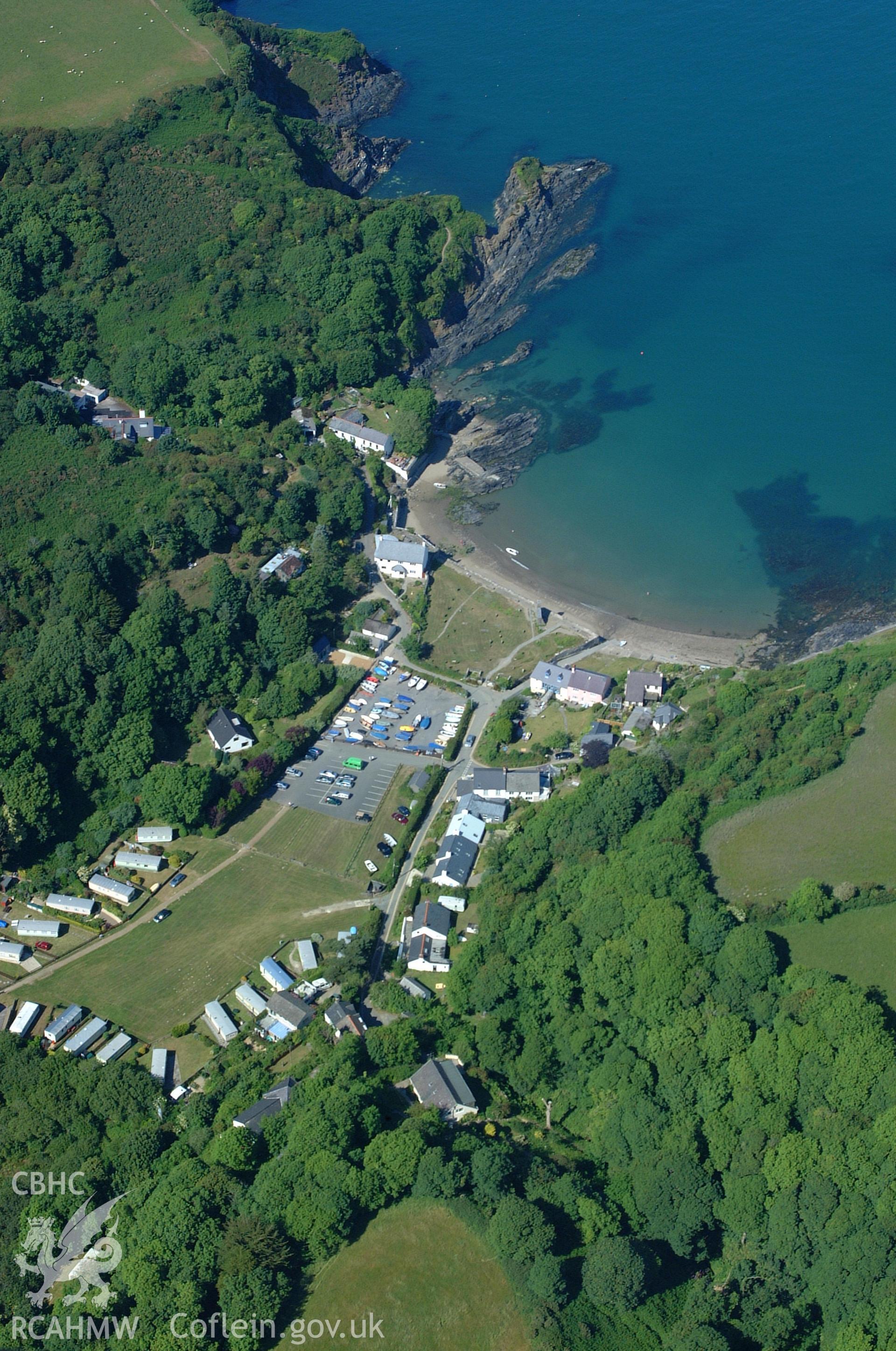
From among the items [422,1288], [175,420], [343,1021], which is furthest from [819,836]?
[175,420]

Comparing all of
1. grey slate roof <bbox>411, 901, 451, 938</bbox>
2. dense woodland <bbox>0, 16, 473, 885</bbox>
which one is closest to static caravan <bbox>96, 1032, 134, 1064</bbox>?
dense woodland <bbox>0, 16, 473, 885</bbox>

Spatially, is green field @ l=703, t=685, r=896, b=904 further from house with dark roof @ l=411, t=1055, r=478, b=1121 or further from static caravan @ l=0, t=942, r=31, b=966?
static caravan @ l=0, t=942, r=31, b=966

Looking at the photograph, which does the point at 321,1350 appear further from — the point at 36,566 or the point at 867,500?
the point at 867,500

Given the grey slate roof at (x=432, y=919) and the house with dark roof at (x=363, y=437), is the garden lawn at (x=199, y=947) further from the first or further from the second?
the house with dark roof at (x=363, y=437)

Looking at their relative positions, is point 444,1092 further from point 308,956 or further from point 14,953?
point 14,953

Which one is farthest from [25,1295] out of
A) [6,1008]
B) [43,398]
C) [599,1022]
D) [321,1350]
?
[43,398]
